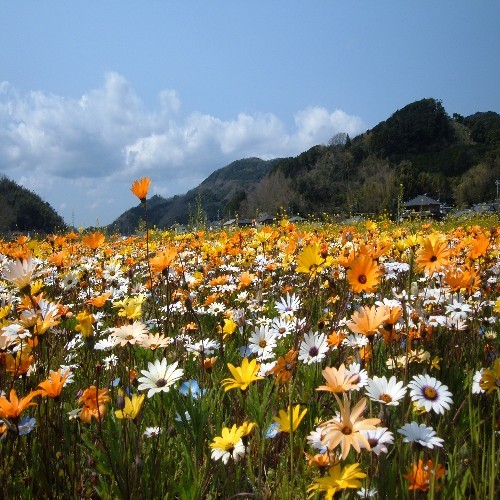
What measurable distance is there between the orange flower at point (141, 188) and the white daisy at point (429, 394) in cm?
123

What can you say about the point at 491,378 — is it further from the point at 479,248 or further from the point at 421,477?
the point at 479,248

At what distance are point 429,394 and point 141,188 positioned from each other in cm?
130

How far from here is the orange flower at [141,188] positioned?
183cm

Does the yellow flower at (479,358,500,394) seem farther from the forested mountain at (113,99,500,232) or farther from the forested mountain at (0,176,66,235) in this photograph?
the forested mountain at (113,99,500,232)

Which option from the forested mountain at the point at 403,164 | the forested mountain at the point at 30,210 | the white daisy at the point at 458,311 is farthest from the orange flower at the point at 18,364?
the forested mountain at the point at 403,164

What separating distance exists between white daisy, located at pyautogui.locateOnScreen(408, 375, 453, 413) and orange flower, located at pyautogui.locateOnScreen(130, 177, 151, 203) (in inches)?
48.4

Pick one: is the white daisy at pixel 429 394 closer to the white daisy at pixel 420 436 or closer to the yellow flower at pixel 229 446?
the white daisy at pixel 420 436

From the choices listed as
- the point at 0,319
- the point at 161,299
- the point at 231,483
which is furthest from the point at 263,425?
the point at 161,299

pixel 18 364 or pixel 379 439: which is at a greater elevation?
pixel 18 364

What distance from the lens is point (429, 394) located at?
3.70 feet

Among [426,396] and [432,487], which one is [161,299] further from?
[432,487]

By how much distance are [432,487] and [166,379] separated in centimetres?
70

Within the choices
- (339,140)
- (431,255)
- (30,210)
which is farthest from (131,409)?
(339,140)

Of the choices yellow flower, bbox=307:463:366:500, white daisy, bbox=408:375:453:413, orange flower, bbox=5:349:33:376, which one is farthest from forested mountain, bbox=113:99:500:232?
yellow flower, bbox=307:463:366:500
